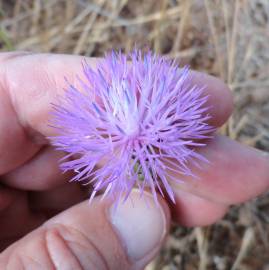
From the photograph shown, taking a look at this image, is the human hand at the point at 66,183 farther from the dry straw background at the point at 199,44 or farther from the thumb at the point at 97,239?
the dry straw background at the point at 199,44

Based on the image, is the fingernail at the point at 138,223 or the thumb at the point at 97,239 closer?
the thumb at the point at 97,239

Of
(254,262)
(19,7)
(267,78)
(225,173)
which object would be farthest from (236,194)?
(19,7)

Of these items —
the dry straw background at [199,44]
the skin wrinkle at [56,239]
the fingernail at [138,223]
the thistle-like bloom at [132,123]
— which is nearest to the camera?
the thistle-like bloom at [132,123]

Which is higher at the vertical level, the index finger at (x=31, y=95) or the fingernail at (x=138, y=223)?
the index finger at (x=31, y=95)

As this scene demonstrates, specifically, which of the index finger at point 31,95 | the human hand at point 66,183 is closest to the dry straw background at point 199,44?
the human hand at point 66,183

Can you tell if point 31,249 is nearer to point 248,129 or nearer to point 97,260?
point 97,260

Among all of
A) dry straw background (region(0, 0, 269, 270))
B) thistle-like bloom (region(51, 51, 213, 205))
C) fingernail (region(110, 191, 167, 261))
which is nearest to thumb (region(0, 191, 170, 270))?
fingernail (region(110, 191, 167, 261))
